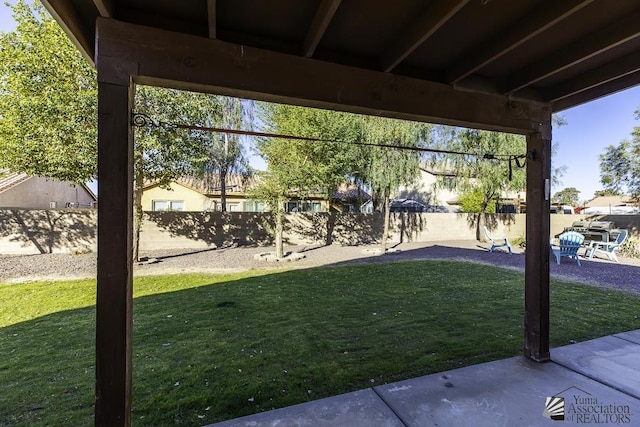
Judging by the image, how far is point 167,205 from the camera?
15.2 meters

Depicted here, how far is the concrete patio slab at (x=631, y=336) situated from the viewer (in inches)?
118

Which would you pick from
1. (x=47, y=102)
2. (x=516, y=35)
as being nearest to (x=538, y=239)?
(x=516, y=35)

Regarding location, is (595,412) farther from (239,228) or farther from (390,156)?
(239,228)

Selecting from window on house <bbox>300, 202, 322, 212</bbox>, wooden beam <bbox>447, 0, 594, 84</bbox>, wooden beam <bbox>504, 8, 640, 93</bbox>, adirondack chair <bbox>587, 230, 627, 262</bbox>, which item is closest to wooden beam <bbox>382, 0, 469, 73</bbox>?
wooden beam <bbox>447, 0, 594, 84</bbox>

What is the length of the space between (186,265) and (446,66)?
22.6 feet

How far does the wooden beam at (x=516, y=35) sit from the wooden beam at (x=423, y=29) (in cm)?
39

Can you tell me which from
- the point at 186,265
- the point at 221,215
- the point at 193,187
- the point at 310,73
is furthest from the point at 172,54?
the point at 193,187

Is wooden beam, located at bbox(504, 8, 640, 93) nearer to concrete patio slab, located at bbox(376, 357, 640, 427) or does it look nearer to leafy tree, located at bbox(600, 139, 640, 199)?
concrete patio slab, located at bbox(376, 357, 640, 427)

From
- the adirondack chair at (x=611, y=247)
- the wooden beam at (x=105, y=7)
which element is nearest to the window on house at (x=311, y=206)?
the adirondack chair at (x=611, y=247)

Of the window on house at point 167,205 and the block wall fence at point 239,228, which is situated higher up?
the window on house at point 167,205

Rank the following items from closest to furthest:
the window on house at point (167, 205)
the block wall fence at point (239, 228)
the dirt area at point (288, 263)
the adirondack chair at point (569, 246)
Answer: the dirt area at point (288, 263) → the adirondack chair at point (569, 246) → the block wall fence at point (239, 228) → the window on house at point (167, 205)

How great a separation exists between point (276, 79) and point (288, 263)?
643 cm
